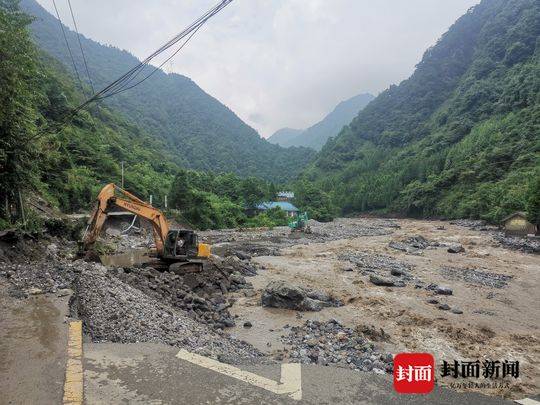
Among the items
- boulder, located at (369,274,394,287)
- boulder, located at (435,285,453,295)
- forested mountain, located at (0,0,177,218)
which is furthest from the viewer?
boulder, located at (369,274,394,287)

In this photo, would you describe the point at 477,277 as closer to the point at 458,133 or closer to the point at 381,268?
the point at 381,268

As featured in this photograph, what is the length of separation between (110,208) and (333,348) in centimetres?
945

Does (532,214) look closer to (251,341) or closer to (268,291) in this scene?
(268,291)

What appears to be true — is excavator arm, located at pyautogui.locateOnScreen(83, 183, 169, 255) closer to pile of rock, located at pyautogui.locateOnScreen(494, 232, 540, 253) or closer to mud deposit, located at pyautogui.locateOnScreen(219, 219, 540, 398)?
mud deposit, located at pyautogui.locateOnScreen(219, 219, 540, 398)

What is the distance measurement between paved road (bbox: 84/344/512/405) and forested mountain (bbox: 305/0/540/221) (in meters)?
39.6

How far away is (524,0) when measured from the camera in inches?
4788

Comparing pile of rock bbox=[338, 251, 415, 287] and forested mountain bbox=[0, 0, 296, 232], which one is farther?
pile of rock bbox=[338, 251, 415, 287]

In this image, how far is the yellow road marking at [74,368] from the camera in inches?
174

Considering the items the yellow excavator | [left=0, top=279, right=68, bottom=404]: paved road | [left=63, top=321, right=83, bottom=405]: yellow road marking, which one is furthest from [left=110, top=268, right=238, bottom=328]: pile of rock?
[left=63, top=321, right=83, bottom=405]: yellow road marking

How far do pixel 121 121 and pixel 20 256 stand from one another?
83903 mm

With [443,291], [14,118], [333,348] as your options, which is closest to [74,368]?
[333,348]

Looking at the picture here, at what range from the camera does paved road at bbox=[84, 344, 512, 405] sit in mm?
4730

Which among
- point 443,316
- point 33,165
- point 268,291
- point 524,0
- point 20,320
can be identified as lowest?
point 443,316

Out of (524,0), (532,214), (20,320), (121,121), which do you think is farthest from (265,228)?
(524,0)
